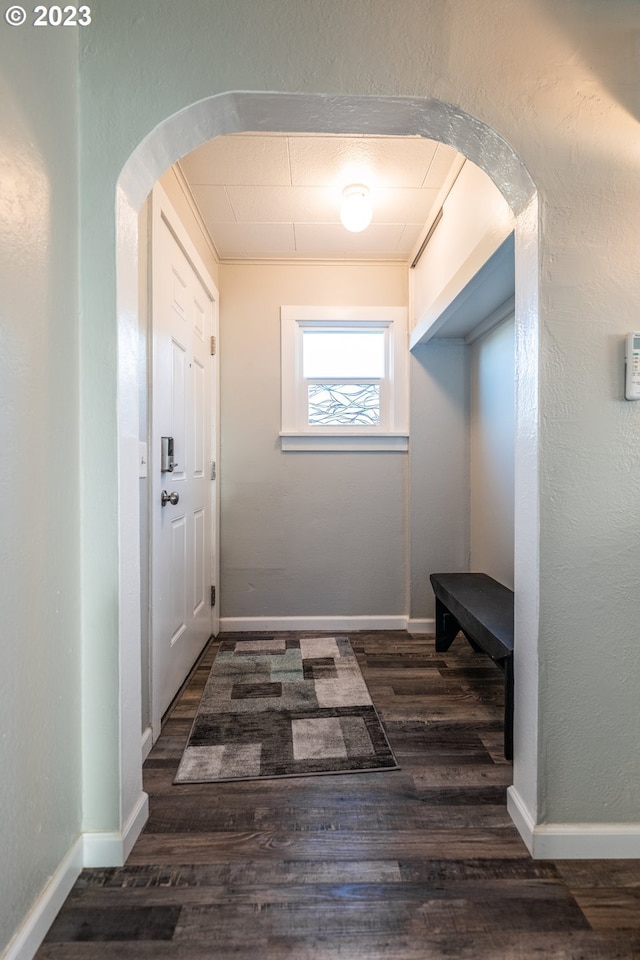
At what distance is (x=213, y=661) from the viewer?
267cm

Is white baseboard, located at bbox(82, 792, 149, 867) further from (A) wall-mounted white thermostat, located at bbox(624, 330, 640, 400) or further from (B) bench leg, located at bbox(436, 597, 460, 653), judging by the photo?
(B) bench leg, located at bbox(436, 597, 460, 653)

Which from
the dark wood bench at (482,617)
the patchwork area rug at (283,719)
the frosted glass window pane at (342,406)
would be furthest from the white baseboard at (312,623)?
the frosted glass window pane at (342,406)

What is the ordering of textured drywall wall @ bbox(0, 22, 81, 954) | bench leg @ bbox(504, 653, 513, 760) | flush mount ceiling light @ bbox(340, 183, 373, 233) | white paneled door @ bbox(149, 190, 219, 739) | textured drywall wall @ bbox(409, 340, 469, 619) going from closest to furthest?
textured drywall wall @ bbox(0, 22, 81, 954), bench leg @ bbox(504, 653, 513, 760), white paneled door @ bbox(149, 190, 219, 739), flush mount ceiling light @ bbox(340, 183, 373, 233), textured drywall wall @ bbox(409, 340, 469, 619)

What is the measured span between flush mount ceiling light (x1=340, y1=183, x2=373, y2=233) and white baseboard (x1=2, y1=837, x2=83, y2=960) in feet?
8.04

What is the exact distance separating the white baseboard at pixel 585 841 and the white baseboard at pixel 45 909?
116 cm

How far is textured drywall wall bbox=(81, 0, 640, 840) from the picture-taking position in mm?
1243

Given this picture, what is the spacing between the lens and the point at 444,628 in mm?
2773

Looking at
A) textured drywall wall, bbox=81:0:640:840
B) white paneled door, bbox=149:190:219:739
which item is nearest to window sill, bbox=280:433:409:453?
white paneled door, bbox=149:190:219:739

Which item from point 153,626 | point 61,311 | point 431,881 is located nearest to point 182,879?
point 431,881

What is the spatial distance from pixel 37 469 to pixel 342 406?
2.29 meters

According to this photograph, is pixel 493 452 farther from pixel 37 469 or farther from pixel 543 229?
pixel 37 469

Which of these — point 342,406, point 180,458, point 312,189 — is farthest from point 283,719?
point 312,189

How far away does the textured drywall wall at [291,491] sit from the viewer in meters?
3.12

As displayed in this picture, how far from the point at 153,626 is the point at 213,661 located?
0.89 meters
